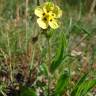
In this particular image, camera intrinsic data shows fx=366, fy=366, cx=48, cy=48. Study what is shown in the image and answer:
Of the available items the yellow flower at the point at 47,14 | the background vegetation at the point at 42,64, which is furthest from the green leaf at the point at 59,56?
the yellow flower at the point at 47,14

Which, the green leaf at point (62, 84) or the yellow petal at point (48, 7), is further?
the green leaf at point (62, 84)

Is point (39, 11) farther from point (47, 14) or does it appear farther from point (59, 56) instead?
point (59, 56)

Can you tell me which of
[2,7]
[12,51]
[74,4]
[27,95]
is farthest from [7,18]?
[27,95]

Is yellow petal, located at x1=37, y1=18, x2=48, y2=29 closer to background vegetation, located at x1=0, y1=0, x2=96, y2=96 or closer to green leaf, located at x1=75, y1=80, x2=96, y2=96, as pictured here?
background vegetation, located at x1=0, y1=0, x2=96, y2=96

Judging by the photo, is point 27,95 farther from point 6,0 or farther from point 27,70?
point 6,0

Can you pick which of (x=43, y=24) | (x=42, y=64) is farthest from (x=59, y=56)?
(x=43, y=24)

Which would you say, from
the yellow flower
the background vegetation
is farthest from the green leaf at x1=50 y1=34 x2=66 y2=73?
the yellow flower

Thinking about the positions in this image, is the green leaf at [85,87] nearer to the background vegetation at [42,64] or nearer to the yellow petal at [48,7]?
the background vegetation at [42,64]
